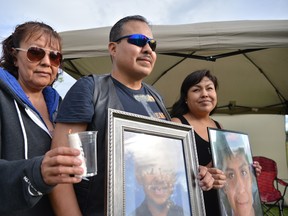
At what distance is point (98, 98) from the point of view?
4.43 feet

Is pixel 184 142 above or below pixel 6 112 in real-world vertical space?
below

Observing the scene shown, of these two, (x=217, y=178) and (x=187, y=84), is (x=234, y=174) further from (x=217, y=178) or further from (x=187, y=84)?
(x=187, y=84)

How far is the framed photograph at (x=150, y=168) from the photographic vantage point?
3.62 feet

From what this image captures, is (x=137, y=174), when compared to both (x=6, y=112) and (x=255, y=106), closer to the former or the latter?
(x=6, y=112)

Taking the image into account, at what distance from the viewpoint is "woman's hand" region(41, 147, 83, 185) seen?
811 mm

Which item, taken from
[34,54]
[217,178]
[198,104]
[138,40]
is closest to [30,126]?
[34,54]

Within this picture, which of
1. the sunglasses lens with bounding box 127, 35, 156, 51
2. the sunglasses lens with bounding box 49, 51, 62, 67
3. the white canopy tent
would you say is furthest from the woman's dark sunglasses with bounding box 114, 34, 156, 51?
the white canopy tent

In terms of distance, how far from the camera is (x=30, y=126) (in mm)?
1274

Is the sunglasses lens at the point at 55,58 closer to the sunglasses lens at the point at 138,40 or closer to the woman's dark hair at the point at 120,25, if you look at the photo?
the woman's dark hair at the point at 120,25

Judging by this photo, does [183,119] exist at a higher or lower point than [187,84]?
lower

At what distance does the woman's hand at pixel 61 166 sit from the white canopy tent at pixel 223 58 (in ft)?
9.06

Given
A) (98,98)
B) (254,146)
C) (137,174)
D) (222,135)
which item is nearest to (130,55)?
(98,98)

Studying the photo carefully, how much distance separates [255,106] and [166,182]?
6.54 meters

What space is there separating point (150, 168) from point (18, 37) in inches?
40.8
